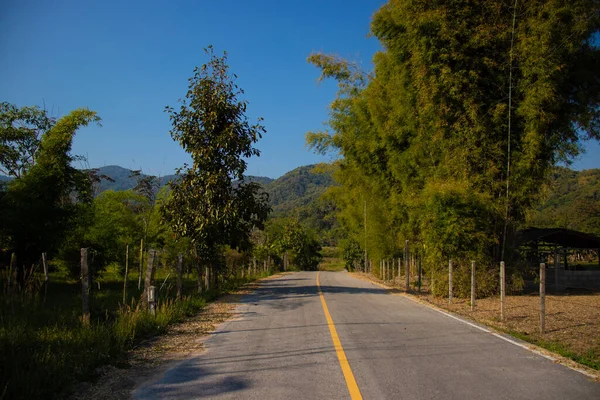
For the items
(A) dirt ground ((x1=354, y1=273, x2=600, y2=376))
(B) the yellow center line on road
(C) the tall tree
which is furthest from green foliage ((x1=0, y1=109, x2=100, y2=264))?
(A) dirt ground ((x1=354, y1=273, x2=600, y2=376))

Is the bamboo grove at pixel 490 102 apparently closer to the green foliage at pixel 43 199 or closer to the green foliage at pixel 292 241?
the green foliage at pixel 43 199

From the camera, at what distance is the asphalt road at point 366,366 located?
5.05 meters

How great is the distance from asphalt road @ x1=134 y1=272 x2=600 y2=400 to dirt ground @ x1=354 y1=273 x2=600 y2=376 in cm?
105

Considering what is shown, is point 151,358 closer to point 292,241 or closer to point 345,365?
point 345,365

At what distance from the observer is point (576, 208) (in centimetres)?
Result: 5653

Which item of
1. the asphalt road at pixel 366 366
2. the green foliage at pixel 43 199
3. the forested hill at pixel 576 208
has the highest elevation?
the forested hill at pixel 576 208

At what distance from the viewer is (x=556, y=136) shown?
14914 mm

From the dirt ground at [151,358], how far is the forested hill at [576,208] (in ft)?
95.7

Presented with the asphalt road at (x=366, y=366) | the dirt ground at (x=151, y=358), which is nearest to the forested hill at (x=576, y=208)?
the asphalt road at (x=366, y=366)

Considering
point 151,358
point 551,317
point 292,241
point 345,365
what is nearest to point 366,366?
point 345,365

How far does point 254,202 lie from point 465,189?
288 inches

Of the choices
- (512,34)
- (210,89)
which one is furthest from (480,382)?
(210,89)

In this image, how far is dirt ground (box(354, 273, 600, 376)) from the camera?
26.5 feet

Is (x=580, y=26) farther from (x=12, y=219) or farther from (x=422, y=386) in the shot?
(x=12, y=219)
